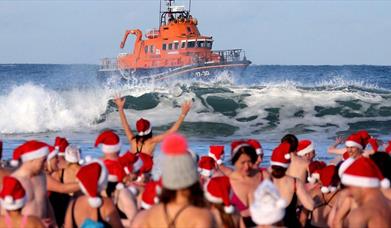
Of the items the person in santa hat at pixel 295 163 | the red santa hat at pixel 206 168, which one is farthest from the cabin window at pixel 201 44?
the red santa hat at pixel 206 168

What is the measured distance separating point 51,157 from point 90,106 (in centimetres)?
2484

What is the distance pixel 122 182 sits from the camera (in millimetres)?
7379

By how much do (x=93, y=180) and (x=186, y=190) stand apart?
1221mm

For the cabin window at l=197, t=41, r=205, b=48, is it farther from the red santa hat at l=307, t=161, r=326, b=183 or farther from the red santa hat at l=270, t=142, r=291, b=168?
the red santa hat at l=270, t=142, r=291, b=168

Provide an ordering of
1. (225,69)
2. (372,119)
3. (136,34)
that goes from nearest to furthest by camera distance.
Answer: (372,119) → (225,69) → (136,34)

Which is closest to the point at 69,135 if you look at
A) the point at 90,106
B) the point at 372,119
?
the point at 90,106

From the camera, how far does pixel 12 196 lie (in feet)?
19.9

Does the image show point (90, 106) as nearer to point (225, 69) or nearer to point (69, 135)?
point (69, 135)

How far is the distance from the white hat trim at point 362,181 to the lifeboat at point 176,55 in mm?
36246

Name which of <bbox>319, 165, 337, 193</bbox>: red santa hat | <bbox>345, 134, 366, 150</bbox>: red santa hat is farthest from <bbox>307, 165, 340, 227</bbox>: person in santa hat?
<bbox>345, 134, 366, 150</bbox>: red santa hat

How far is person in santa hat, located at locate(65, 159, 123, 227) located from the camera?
6191 millimetres

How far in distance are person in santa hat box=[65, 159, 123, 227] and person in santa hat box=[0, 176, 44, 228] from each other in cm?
33

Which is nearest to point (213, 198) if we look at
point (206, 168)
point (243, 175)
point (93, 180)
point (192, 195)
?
point (192, 195)

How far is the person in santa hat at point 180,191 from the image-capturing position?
16.6 feet
